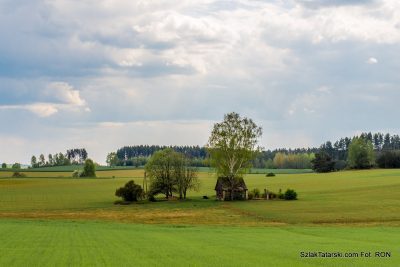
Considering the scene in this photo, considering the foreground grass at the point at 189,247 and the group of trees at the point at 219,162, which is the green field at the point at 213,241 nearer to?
the foreground grass at the point at 189,247

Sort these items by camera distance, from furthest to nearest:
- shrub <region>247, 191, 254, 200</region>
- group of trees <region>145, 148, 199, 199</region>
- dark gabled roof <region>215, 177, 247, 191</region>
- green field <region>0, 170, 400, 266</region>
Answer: group of trees <region>145, 148, 199, 199</region>, shrub <region>247, 191, 254, 200</region>, dark gabled roof <region>215, 177, 247, 191</region>, green field <region>0, 170, 400, 266</region>

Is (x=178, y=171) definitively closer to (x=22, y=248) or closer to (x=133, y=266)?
(x=22, y=248)

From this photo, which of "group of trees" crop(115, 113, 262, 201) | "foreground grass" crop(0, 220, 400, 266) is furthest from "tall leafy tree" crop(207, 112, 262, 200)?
"foreground grass" crop(0, 220, 400, 266)

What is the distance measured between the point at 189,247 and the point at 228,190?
230ft

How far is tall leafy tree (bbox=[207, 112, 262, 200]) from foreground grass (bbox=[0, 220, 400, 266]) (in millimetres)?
58525

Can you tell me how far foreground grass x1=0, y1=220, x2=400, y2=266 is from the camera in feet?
91.9

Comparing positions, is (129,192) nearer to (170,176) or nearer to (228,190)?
(170,176)

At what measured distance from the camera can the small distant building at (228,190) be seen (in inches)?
4114

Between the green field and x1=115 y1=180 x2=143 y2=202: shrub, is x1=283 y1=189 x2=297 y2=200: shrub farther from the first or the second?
x1=115 y1=180 x2=143 y2=202: shrub

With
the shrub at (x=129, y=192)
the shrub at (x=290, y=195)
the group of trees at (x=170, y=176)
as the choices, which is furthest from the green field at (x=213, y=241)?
the group of trees at (x=170, y=176)

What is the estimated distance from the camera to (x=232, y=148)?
351 feet

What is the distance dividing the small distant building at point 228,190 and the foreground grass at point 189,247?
56.3 meters

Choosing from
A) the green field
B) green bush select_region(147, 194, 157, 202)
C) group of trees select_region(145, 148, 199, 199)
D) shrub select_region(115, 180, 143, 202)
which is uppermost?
group of trees select_region(145, 148, 199, 199)

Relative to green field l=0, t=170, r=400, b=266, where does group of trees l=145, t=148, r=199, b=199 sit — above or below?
above
